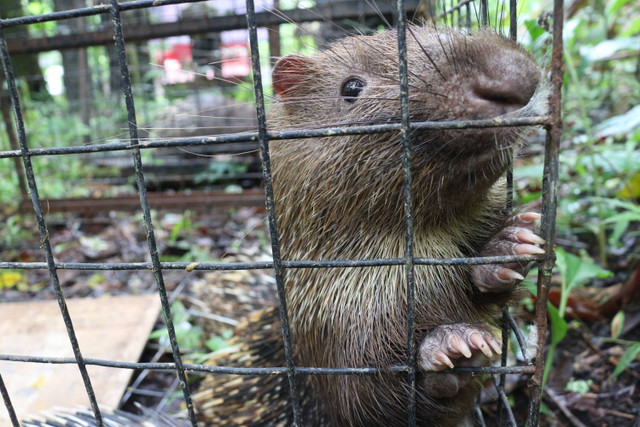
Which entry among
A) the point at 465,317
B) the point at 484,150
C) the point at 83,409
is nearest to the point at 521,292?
the point at 465,317

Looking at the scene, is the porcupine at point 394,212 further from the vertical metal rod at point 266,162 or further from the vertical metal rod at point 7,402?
the vertical metal rod at point 7,402

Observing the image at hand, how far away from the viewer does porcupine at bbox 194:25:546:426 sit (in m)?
1.55

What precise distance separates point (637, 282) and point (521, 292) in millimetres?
1416

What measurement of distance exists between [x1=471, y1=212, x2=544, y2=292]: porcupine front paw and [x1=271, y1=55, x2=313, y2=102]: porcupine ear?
1.12 meters

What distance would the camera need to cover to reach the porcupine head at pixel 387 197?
155 cm

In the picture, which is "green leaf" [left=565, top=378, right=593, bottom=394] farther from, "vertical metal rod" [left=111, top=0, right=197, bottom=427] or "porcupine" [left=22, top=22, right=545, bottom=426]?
"vertical metal rod" [left=111, top=0, right=197, bottom=427]

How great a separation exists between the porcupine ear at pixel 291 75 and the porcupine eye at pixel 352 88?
10.9 inches

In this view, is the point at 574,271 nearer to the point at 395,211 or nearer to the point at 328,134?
the point at 395,211

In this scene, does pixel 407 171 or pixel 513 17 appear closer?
pixel 407 171

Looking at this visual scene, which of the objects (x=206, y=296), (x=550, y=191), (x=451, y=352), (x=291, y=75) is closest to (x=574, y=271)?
(x=451, y=352)

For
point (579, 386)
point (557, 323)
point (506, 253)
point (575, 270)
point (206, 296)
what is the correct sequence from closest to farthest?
point (506, 253), point (557, 323), point (575, 270), point (579, 386), point (206, 296)

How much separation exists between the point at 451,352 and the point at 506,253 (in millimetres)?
467

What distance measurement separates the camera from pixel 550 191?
1339mm

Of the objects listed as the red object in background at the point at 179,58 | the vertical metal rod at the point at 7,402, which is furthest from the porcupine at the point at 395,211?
the red object in background at the point at 179,58
